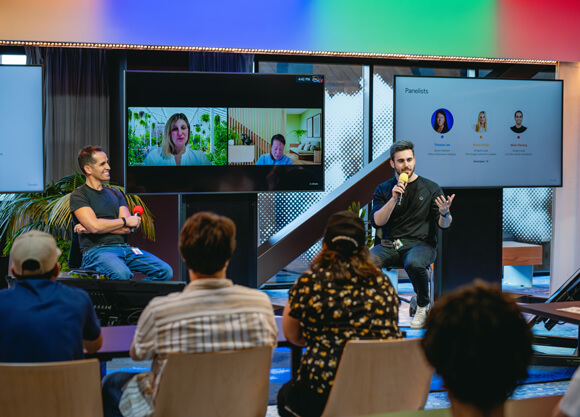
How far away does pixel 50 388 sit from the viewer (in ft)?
6.38

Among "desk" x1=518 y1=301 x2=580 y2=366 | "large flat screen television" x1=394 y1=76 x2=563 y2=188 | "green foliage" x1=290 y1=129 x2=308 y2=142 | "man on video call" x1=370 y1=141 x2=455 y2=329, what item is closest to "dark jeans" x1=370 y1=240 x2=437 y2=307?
"man on video call" x1=370 y1=141 x2=455 y2=329

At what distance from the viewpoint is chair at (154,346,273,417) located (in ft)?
6.61

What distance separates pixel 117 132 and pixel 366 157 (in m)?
2.74

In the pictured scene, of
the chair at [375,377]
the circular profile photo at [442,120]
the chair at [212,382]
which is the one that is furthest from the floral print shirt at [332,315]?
the circular profile photo at [442,120]

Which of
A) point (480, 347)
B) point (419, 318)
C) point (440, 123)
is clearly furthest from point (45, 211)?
point (480, 347)

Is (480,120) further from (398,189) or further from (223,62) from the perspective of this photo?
(223,62)

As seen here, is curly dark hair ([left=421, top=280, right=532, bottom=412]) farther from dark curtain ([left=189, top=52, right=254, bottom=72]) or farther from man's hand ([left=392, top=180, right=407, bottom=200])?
dark curtain ([left=189, top=52, right=254, bottom=72])

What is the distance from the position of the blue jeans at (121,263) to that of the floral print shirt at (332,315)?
2.52 m

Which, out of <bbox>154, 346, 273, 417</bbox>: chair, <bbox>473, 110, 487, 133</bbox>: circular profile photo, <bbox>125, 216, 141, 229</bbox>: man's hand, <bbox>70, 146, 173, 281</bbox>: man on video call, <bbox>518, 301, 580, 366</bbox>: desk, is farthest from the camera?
<bbox>473, 110, 487, 133</bbox>: circular profile photo

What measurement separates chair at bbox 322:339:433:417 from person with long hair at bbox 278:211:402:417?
0.35 ft

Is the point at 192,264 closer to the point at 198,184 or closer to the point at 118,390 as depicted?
the point at 118,390

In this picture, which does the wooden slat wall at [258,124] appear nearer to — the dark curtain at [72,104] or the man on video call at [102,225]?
the man on video call at [102,225]

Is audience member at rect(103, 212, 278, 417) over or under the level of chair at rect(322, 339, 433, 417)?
over

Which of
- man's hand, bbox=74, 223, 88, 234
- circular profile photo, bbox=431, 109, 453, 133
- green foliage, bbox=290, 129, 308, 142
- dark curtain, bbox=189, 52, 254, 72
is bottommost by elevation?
man's hand, bbox=74, 223, 88, 234
